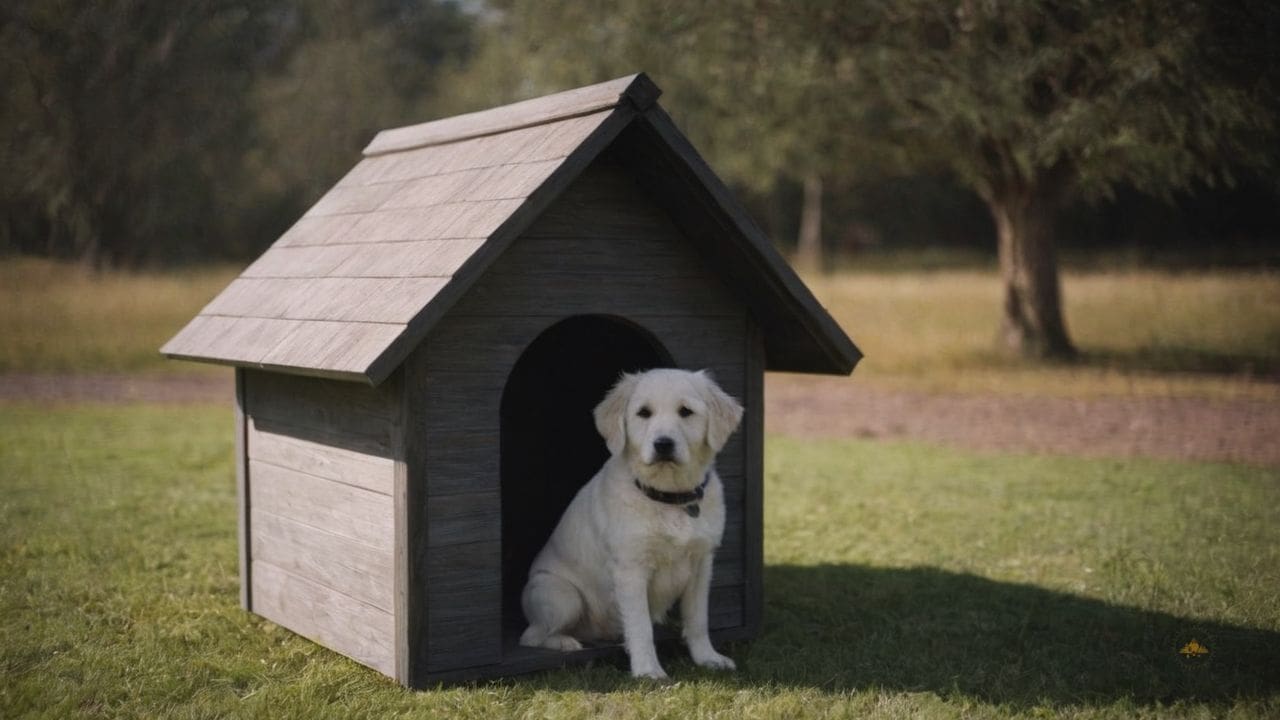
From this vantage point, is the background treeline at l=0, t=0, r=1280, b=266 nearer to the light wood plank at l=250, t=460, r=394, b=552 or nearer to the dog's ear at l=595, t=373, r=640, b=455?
the dog's ear at l=595, t=373, r=640, b=455

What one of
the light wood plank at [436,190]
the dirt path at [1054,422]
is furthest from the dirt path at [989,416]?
the light wood plank at [436,190]

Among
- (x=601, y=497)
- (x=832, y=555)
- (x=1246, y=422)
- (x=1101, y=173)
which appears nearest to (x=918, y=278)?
(x=1101, y=173)

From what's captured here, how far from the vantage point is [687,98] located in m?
18.8

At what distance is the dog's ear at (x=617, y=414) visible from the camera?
5148 mm

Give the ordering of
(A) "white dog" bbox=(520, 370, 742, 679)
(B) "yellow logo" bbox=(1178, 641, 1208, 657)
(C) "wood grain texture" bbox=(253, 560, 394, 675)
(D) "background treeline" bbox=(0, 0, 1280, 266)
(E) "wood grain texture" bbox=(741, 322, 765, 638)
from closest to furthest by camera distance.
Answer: (A) "white dog" bbox=(520, 370, 742, 679) → (C) "wood grain texture" bbox=(253, 560, 394, 675) → (B) "yellow logo" bbox=(1178, 641, 1208, 657) → (E) "wood grain texture" bbox=(741, 322, 765, 638) → (D) "background treeline" bbox=(0, 0, 1280, 266)

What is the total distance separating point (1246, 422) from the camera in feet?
45.4

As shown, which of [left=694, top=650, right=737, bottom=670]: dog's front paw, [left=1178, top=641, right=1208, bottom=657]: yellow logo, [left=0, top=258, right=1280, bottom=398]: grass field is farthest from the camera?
[left=0, top=258, right=1280, bottom=398]: grass field

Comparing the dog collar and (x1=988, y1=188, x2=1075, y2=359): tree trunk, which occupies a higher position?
(x1=988, y1=188, x2=1075, y2=359): tree trunk

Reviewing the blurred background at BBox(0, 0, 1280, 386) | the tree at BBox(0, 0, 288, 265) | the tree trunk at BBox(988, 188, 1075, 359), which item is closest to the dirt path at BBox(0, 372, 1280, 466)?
the blurred background at BBox(0, 0, 1280, 386)

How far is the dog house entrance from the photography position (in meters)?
7.19

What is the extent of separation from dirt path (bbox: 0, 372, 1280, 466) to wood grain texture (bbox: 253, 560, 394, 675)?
8878 millimetres

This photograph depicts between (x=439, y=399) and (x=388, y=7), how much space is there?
35282 millimetres

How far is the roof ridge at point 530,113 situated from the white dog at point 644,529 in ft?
3.98

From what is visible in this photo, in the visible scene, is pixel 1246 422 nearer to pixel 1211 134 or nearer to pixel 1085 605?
pixel 1211 134
